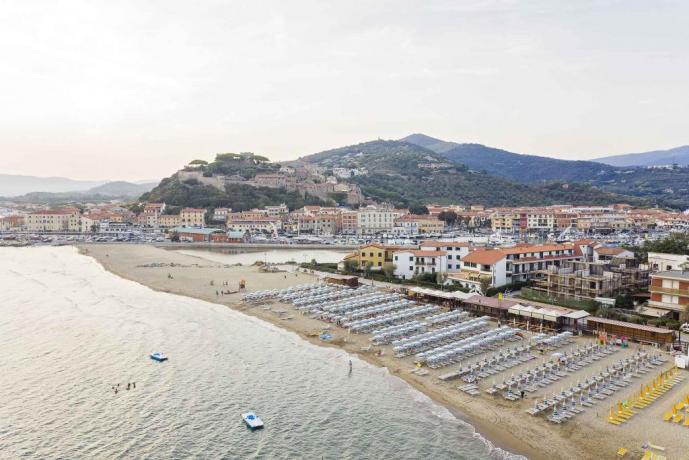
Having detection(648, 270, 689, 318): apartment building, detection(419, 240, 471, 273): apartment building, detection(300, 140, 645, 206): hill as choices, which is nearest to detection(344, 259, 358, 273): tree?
detection(419, 240, 471, 273): apartment building

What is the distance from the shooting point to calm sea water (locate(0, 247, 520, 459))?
1636cm

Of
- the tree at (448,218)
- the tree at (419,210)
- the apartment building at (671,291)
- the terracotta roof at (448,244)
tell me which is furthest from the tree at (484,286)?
the tree at (419,210)

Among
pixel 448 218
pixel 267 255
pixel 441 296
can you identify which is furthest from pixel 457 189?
pixel 441 296

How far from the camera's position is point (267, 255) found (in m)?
70.4

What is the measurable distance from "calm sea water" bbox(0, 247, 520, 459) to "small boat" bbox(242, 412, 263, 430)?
0.22 m

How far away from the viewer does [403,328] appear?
27562 millimetres

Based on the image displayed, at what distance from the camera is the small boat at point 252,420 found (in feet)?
57.3

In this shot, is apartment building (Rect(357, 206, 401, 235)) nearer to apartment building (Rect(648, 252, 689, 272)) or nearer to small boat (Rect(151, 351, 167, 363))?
apartment building (Rect(648, 252, 689, 272))

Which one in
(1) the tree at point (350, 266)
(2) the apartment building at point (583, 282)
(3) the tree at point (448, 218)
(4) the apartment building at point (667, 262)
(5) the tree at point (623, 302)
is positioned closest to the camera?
(5) the tree at point (623, 302)

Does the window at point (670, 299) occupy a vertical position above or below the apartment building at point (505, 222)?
below

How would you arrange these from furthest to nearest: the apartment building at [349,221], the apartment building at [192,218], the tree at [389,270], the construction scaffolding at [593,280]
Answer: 1. the apartment building at [349,221]
2. the apartment building at [192,218]
3. the tree at [389,270]
4. the construction scaffolding at [593,280]

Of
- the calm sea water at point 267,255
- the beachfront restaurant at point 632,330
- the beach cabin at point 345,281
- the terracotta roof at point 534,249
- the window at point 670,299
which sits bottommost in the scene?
the calm sea water at point 267,255

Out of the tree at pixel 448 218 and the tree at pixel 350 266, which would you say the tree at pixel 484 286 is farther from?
the tree at pixel 448 218

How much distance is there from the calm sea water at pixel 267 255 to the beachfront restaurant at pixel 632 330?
3627cm
